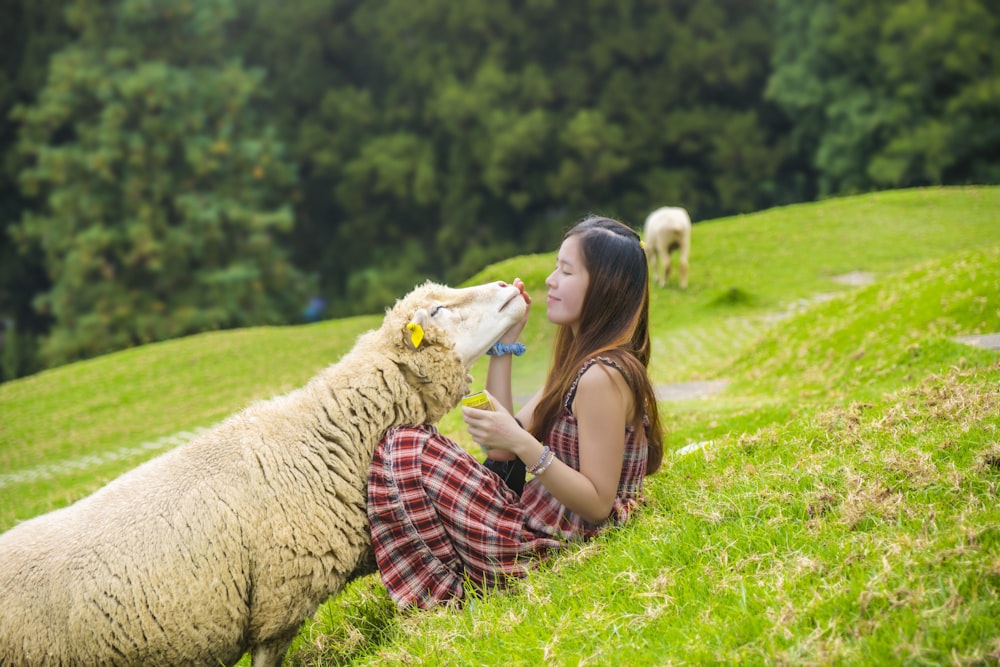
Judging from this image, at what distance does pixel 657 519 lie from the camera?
3.32 m

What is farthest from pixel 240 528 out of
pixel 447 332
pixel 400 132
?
pixel 400 132

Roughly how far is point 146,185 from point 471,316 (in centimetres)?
2995

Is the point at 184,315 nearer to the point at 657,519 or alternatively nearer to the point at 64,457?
the point at 64,457

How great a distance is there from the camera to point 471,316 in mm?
3756

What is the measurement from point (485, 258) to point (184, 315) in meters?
11.1

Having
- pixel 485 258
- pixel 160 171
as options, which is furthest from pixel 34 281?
pixel 485 258

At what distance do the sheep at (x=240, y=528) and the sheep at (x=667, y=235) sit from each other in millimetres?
12411

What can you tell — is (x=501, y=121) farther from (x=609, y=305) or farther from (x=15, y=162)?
(x=609, y=305)

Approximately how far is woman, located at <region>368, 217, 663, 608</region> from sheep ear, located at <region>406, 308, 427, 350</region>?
1.18 ft

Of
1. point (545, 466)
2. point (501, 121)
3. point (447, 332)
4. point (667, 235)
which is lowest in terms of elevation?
point (667, 235)

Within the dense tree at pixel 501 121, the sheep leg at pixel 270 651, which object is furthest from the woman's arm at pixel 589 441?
the dense tree at pixel 501 121

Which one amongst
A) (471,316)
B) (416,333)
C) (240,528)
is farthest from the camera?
(471,316)

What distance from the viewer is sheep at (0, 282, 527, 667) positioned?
3.22m

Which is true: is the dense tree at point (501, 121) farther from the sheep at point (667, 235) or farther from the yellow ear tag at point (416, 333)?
the yellow ear tag at point (416, 333)
